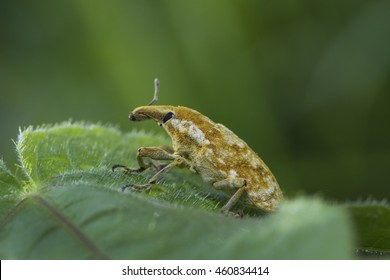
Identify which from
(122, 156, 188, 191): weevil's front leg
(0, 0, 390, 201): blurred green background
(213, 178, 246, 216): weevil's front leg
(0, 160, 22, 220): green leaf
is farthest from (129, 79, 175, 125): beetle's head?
(0, 0, 390, 201): blurred green background

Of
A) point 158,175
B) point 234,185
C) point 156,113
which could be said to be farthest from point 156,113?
point 234,185

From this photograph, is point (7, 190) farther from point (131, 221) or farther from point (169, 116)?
point (169, 116)

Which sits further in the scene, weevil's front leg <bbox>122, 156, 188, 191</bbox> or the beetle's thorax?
the beetle's thorax

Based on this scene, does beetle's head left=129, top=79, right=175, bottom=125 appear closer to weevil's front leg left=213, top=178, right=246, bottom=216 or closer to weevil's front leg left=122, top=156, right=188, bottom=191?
weevil's front leg left=122, top=156, right=188, bottom=191

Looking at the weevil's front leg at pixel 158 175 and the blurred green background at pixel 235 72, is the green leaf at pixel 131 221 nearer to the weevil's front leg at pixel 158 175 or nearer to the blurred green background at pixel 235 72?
the weevil's front leg at pixel 158 175
